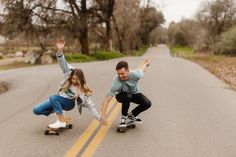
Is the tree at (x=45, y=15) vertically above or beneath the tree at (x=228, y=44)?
above

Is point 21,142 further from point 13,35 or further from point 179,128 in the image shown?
point 13,35

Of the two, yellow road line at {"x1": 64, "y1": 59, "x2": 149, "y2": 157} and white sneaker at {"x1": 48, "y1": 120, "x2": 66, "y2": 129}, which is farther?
white sneaker at {"x1": 48, "y1": 120, "x2": 66, "y2": 129}

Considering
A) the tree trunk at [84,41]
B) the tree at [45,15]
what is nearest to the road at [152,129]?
the tree at [45,15]

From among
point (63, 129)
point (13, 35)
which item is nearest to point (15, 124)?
point (63, 129)

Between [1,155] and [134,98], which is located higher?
[134,98]

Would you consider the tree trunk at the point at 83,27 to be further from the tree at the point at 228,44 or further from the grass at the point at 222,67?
the tree at the point at 228,44

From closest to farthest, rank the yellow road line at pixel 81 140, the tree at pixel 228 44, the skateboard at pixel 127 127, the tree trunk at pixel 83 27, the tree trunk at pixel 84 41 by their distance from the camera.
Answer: the yellow road line at pixel 81 140 < the skateboard at pixel 127 127 < the tree trunk at pixel 83 27 < the tree trunk at pixel 84 41 < the tree at pixel 228 44

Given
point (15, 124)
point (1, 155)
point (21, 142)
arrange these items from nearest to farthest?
point (1, 155) < point (21, 142) < point (15, 124)

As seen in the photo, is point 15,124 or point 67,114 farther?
point 67,114

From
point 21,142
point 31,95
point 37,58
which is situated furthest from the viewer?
point 37,58

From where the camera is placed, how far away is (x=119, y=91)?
7.21 meters

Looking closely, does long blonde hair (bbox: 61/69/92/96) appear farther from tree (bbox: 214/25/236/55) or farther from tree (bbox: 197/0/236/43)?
tree (bbox: 197/0/236/43)

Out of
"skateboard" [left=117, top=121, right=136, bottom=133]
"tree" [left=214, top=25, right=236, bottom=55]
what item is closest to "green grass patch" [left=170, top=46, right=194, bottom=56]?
"tree" [left=214, top=25, right=236, bottom=55]

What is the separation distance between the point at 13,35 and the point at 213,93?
20.4m
